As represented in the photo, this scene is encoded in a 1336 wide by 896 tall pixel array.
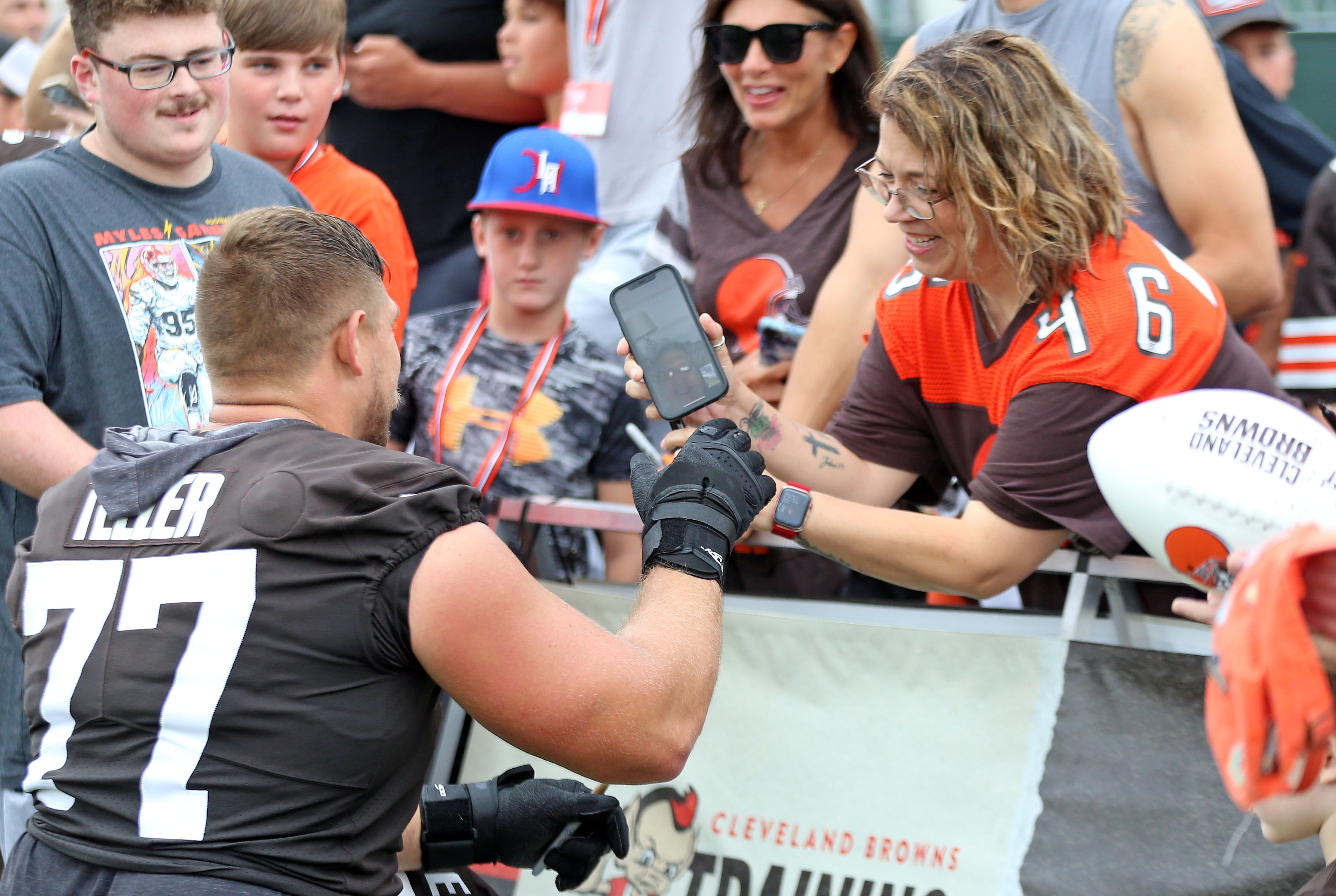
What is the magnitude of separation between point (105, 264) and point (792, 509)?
162cm

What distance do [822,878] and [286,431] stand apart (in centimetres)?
147

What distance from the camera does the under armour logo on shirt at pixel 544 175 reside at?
13.4ft

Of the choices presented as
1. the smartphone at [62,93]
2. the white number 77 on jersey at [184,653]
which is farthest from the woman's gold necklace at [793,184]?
the smartphone at [62,93]

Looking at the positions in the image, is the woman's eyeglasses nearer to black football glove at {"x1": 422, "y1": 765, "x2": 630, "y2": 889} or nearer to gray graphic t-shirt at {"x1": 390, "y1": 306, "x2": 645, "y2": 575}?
gray graphic t-shirt at {"x1": 390, "y1": 306, "x2": 645, "y2": 575}

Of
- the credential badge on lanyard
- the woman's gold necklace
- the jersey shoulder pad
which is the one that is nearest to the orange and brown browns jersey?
the jersey shoulder pad

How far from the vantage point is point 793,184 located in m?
3.87

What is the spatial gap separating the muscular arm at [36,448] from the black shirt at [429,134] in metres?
2.38

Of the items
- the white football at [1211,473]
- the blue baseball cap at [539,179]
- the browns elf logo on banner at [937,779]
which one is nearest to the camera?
the white football at [1211,473]

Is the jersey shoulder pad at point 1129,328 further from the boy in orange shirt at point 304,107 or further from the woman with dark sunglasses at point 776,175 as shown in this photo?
the boy in orange shirt at point 304,107

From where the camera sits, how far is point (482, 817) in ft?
7.82

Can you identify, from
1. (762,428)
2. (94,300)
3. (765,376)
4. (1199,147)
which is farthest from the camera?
(765,376)

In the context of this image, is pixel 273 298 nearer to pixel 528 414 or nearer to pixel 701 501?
pixel 701 501

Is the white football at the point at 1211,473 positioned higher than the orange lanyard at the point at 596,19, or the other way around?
the orange lanyard at the point at 596,19

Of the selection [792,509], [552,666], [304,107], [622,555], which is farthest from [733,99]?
[552,666]
